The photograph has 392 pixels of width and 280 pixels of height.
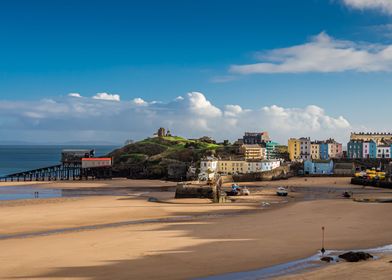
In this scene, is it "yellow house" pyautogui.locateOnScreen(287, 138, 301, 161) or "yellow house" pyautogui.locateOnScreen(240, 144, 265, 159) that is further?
"yellow house" pyautogui.locateOnScreen(287, 138, 301, 161)

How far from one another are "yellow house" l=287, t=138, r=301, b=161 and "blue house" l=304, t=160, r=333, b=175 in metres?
32.8

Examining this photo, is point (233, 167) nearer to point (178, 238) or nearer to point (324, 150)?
point (324, 150)

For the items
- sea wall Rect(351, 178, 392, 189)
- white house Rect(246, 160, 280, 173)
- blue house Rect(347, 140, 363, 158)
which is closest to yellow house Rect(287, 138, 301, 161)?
blue house Rect(347, 140, 363, 158)

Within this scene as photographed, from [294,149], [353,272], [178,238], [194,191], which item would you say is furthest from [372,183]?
[353,272]

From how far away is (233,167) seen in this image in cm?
11438

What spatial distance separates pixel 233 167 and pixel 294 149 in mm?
46876

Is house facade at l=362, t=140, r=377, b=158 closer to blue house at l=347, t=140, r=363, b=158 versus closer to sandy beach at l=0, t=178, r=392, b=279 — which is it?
blue house at l=347, t=140, r=363, b=158

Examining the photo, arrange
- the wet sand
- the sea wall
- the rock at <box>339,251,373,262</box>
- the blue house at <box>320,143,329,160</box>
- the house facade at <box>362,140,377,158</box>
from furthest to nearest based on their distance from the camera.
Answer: the blue house at <box>320,143,329,160</box> < the house facade at <box>362,140,377,158</box> < the sea wall < the rock at <box>339,251,373,262</box> < the wet sand

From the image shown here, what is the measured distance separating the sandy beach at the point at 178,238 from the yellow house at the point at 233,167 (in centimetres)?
5681

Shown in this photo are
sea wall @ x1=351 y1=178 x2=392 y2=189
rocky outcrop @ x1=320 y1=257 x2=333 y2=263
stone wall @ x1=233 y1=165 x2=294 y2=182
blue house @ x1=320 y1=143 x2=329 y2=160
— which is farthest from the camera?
blue house @ x1=320 y1=143 x2=329 y2=160

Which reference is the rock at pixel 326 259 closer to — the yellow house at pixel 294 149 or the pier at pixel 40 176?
the pier at pixel 40 176

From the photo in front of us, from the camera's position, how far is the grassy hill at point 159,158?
11744 cm

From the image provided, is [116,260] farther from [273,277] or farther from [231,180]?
[231,180]

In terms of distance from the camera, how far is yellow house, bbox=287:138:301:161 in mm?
153875
